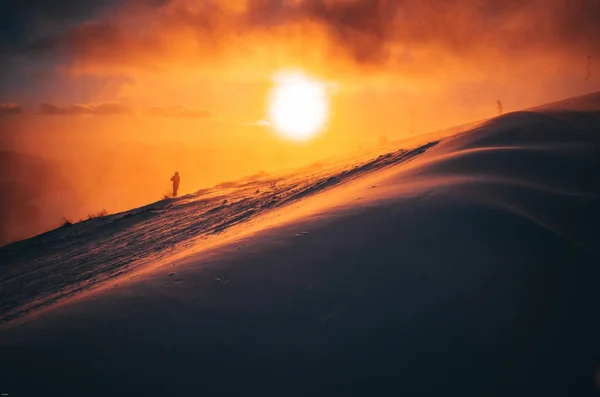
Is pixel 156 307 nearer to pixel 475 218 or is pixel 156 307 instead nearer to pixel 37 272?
pixel 475 218

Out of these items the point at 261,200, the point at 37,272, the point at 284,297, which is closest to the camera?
the point at 284,297

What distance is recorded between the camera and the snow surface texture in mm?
2430

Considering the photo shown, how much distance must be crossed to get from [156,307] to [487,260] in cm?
259

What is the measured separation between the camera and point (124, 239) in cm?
841

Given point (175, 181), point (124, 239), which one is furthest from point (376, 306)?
point (175, 181)

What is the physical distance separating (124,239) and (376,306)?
6.91 m

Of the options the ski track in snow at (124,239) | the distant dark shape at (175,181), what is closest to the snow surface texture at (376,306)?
the ski track in snow at (124,239)

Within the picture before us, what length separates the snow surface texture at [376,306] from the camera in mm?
2430

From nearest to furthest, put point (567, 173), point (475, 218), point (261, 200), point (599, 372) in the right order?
point (599, 372)
point (475, 218)
point (567, 173)
point (261, 200)

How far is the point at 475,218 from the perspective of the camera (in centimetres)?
375

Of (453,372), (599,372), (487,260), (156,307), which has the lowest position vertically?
(599,372)

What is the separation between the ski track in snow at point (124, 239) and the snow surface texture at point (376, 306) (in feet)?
3.29

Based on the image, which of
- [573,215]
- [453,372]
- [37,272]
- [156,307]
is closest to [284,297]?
[156,307]

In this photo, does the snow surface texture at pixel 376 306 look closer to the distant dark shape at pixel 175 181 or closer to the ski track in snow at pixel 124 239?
the ski track in snow at pixel 124 239
